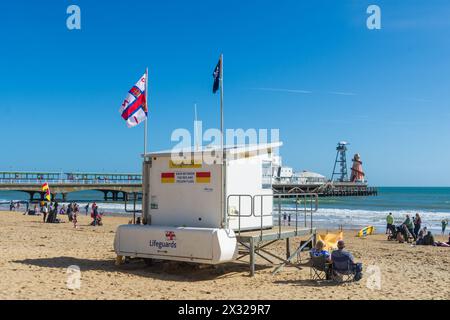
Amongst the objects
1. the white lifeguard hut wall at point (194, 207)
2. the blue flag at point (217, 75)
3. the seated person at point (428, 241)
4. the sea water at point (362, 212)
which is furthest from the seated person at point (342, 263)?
the seated person at point (428, 241)

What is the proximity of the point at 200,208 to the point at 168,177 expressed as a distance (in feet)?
3.93

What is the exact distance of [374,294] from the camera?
30.3 ft

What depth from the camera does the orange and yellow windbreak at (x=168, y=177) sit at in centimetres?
1159

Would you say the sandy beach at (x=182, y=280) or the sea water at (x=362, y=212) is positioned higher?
the sandy beach at (x=182, y=280)

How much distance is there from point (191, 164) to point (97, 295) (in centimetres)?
385

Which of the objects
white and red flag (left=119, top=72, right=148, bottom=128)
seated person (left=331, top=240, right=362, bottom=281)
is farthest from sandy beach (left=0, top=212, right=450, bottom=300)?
white and red flag (left=119, top=72, right=148, bottom=128)

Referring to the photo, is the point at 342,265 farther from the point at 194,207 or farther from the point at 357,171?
the point at 357,171

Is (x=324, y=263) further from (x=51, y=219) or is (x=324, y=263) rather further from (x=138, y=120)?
(x=51, y=219)

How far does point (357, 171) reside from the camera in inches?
5586

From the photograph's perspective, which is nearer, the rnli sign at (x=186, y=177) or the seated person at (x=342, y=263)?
the seated person at (x=342, y=263)

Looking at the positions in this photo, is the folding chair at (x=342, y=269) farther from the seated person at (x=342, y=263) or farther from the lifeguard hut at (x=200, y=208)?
the lifeguard hut at (x=200, y=208)

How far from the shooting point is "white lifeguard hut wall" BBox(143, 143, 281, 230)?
10953mm

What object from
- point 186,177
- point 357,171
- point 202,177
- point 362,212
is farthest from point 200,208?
point 357,171
